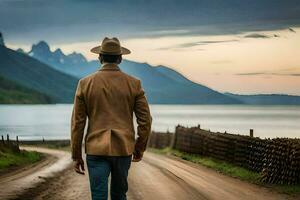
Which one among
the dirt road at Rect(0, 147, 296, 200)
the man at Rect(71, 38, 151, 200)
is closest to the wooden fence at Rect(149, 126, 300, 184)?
the dirt road at Rect(0, 147, 296, 200)

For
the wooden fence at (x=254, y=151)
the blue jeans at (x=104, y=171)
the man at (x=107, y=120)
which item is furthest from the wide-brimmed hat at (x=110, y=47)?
the wooden fence at (x=254, y=151)

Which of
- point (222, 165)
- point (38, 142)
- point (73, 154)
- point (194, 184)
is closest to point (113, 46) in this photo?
point (73, 154)

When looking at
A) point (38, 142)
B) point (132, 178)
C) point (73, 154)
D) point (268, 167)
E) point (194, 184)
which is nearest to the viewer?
point (73, 154)

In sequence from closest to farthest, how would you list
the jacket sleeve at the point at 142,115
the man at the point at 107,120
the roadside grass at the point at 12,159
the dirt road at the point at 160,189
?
the man at the point at 107,120 → the jacket sleeve at the point at 142,115 → the dirt road at the point at 160,189 → the roadside grass at the point at 12,159

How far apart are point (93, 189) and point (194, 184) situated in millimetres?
11601

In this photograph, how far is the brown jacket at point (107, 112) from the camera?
281 inches

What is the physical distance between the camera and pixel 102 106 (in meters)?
7.20

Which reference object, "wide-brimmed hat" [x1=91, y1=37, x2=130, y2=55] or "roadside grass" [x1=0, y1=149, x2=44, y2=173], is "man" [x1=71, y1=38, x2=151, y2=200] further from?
"roadside grass" [x1=0, y1=149, x2=44, y2=173]

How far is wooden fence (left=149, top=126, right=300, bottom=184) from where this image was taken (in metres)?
20.7

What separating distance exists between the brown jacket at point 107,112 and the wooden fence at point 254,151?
13993 millimetres

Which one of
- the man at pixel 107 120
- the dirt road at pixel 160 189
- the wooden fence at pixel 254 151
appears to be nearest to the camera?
the man at pixel 107 120

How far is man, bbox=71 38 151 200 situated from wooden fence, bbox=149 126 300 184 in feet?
45.7

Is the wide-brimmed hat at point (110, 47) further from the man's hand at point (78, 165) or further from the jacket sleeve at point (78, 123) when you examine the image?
the man's hand at point (78, 165)

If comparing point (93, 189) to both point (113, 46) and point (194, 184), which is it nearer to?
point (113, 46)
